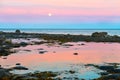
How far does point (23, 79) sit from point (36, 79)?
42.6 inches

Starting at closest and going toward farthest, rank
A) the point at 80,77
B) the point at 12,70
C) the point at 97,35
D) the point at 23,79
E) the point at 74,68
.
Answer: the point at 23,79, the point at 80,77, the point at 12,70, the point at 74,68, the point at 97,35

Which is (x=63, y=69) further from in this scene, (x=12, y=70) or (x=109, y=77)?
(x=109, y=77)

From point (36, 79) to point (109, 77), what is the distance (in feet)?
20.7

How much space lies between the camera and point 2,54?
1901 inches

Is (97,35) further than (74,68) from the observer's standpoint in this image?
Yes

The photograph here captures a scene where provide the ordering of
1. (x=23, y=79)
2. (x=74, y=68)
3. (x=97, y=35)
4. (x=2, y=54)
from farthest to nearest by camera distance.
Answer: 1. (x=97, y=35)
2. (x=2, y=54)
3. (x=74, y=68)
4. (x=23, y=79)

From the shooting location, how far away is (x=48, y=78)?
26953 mm

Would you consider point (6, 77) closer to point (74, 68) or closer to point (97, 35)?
point (74, 68)

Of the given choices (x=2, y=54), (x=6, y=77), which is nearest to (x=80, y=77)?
(x=6, y=77)

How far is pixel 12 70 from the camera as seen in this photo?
31.5 meters

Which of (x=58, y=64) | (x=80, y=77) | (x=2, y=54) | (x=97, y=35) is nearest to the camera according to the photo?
(x=80, y=77)

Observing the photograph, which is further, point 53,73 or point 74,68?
point 74,68

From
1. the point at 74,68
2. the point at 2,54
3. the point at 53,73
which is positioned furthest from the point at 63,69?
the point at 2,54

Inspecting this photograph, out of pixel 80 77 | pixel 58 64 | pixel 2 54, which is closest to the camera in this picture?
pixel 80 77
